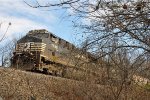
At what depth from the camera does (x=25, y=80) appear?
52.3 ft

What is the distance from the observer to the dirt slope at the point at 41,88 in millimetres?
12883

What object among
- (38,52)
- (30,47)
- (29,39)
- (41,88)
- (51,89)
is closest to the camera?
(41,88)

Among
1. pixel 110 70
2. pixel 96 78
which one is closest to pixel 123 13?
pixel 110 70

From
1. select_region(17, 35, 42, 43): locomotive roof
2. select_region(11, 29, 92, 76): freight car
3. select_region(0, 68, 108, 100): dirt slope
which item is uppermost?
select_region(17, 35, 42, 43): locomotive roof

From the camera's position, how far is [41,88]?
52.7ft

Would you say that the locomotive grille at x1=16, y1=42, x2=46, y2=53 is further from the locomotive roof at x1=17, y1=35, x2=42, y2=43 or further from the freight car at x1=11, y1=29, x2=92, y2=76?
the locomotive roof at x1=17, y1=35, x2=42, y2=43

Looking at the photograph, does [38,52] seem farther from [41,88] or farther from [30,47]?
[41,88]

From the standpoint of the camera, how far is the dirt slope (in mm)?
12883

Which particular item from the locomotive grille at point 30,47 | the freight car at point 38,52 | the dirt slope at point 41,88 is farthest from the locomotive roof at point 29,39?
the dirt slope at point 41,88

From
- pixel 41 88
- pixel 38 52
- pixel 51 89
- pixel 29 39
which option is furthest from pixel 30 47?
pixel 41 88

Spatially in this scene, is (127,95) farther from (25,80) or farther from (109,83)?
(25,80)

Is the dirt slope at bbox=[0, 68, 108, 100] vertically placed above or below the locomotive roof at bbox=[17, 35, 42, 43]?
below

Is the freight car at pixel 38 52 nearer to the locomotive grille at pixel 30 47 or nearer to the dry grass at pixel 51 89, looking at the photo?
the locomotive grille at pixel 30 47

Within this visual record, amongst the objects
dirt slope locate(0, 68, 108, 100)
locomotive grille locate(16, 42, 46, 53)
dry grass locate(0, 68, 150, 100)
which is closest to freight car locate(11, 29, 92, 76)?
locomotive grille locate(16, 42, 46, 53)
